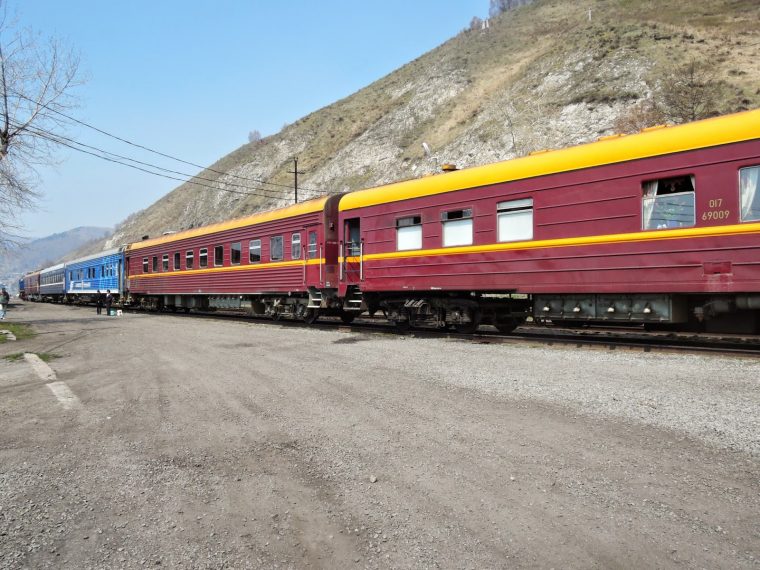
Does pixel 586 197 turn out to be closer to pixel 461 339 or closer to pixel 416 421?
pixel 461 339

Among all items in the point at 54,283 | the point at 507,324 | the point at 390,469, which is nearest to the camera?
the point at 390,469

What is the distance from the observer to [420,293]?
12273 mm

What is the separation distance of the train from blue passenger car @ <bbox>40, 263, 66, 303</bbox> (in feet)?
124

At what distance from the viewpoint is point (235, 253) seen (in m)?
18.6

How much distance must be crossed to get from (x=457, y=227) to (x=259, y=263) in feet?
27.7

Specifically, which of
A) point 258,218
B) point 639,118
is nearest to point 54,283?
point 258,218

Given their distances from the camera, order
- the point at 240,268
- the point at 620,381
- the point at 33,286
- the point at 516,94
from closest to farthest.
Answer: the point at 620,381 → the point at 240,268 → the point at 516,94 → the point at 33,286

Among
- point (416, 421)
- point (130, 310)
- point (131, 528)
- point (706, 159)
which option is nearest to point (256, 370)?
point (416, 421)

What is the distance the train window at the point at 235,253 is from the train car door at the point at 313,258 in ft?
14.5

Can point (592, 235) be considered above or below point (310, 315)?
above

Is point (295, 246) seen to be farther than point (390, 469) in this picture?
Yes

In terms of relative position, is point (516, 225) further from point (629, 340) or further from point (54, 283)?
point (54, 283)


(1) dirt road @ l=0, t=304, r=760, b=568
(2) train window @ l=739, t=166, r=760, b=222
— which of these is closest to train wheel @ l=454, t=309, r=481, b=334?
(1) dirt road @ l=0, t=304, r=760, b=568

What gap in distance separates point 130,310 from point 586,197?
2815cm
